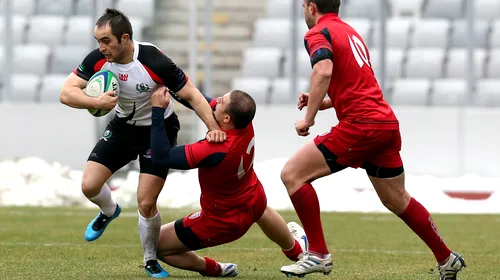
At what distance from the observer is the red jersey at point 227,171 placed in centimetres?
770

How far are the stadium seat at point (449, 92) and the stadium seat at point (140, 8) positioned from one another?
4.85 metres

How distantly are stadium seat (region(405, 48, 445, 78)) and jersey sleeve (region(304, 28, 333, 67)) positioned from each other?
1172 cm

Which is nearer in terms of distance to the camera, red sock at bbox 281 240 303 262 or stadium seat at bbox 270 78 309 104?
red sock at bbox 281 240 303 262

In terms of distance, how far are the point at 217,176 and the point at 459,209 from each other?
31.0ft

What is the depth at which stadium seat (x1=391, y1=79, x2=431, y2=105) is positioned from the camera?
19062 millimetres

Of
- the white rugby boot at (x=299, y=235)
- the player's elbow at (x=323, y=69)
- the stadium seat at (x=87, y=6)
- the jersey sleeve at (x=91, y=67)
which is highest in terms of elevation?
the player's elbow at (x=323, y=69)

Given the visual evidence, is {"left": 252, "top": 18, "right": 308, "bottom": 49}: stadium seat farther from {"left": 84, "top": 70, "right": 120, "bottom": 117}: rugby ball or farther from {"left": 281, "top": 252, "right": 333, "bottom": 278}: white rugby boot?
{"left": 281, "top": 252, "right": 333, "bottom": 278}: white rugby boot

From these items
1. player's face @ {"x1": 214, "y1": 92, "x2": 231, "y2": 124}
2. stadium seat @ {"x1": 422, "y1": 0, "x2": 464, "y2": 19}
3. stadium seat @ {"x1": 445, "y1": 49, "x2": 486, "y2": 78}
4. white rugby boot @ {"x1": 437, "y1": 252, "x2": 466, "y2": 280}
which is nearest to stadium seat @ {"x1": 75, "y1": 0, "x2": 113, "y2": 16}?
stadium seat @ {"x1": 422, "y1": 0, "x2": 464, "y2": 19}

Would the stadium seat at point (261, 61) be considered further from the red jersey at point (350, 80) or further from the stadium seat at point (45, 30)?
the red jersey at point (350, 80)

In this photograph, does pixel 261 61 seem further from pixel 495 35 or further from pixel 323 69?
pixel 323 69

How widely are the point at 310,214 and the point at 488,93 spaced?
38.1 ft

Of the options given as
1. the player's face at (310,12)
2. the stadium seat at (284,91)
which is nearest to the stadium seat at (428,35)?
the stadium seat at (284,91)

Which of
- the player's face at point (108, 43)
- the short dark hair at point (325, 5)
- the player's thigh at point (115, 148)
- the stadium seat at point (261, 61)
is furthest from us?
the stadium seat at point (261, 61)

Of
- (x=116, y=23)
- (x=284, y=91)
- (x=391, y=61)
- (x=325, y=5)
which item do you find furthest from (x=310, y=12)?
(x=391, y=61)
